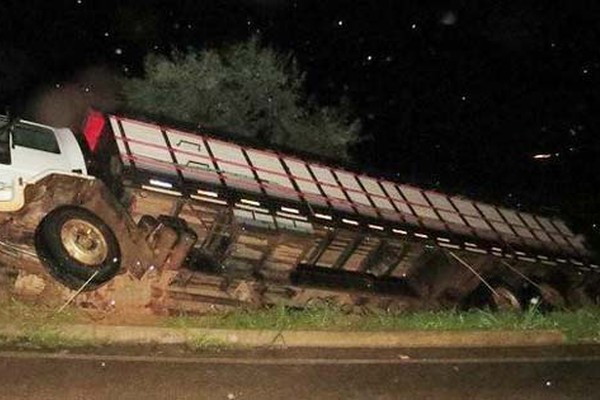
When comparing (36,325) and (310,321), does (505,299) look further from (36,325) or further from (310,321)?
(36,325)

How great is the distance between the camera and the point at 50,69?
31812 mm

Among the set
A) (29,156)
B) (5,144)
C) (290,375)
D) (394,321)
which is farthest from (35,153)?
(394,321)

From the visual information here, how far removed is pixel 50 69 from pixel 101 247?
2526cm

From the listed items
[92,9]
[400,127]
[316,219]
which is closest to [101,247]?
[316,219]

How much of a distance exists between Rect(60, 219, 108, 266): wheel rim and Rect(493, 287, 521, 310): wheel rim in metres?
6.88

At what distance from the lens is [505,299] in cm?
1265

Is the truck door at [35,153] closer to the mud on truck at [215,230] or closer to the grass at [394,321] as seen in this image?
the mud on truck at [215,230]

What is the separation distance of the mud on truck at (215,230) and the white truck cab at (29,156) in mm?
17

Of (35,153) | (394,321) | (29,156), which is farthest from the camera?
(394,321)

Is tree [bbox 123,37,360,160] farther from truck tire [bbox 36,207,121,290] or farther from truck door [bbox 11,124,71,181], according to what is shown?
truck tire [bbox 36,207,121,290]

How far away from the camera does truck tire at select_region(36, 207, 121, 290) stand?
27.5ft

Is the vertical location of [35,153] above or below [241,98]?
above

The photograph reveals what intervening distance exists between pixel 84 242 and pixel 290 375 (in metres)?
3.17

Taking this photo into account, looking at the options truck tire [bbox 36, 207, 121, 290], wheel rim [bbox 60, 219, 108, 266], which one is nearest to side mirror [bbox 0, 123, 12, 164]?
truck tire [bbox 36, 207, 121, 290]
